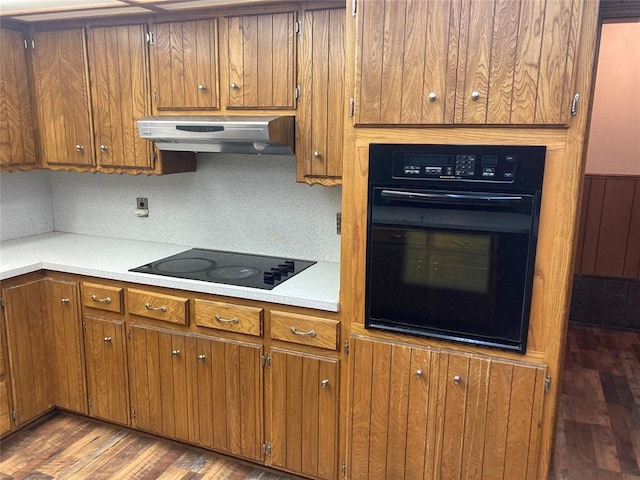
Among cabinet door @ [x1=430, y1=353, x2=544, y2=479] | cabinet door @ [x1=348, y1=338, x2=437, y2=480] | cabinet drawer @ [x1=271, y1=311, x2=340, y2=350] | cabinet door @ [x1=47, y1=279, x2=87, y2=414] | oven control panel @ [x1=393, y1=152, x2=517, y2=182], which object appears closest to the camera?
oven control panel @ [x1=393, y1=152, x2=517, y2=182]

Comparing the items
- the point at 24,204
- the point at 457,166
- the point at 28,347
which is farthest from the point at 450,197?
the point at 24,204

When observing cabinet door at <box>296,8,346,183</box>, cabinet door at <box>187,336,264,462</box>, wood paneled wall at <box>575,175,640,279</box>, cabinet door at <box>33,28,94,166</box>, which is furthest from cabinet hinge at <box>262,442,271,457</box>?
wood paneled wall at <box>575,175,640,279</box>

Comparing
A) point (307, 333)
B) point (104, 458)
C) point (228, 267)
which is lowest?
point (104, 458)

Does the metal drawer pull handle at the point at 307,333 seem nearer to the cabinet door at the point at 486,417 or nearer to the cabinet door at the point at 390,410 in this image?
the cabinet door at the point at 390,410

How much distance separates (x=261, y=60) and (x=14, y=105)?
148 cm

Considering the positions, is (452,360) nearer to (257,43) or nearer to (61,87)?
(257,43)

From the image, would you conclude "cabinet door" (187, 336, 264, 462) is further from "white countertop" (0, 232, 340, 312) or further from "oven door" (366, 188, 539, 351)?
"oven door" (366, 188, 539, 351)

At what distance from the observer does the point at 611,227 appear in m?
4.43

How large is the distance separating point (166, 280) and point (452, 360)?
131cm

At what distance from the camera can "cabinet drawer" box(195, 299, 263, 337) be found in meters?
2.29

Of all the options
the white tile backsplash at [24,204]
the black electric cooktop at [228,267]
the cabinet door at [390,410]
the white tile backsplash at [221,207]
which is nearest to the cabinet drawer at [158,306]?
the black electric cooktop at [228,267]

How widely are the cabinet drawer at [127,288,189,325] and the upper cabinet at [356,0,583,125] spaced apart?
119 centimetres

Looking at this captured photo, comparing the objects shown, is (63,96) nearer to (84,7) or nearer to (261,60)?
(84,7)

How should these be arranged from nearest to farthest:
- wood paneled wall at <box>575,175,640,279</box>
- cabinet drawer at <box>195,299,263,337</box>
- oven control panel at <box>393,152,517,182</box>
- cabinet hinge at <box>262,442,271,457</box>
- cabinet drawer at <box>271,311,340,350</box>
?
1. oven control panel at <box>393,152,517,182</box>
2. cabinet drawer at <box>271,311,340,350</box>
3. cabinet drawer at <box>195,299,263,337</box>
4. cabinet hinge at <box>262,442,271,457</box>
5. wood paneled wall at <box>575,175,640,279</box>
